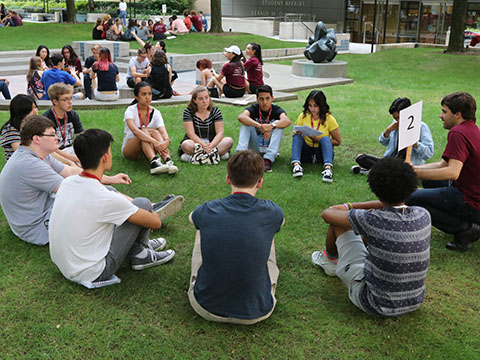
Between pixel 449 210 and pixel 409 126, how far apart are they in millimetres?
928

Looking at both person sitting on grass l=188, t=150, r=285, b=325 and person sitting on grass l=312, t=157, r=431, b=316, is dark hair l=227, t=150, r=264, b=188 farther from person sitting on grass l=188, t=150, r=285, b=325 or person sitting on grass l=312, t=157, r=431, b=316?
person sitting on grass l=312, t=157, r=431, b=316

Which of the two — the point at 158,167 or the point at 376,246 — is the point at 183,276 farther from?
the point at 158,167

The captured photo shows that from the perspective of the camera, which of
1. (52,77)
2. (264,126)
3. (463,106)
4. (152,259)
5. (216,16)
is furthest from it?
(216,16)

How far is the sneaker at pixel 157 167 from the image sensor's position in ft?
22.3

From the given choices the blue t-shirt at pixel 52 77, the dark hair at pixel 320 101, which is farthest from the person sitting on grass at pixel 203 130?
the blue t-shirt at pixel 52 77

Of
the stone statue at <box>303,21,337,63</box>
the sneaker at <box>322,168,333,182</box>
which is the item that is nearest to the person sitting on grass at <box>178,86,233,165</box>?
the sneaker at <box>322,168,333,182</box>

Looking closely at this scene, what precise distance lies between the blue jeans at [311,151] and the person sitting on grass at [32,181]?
9.91ft

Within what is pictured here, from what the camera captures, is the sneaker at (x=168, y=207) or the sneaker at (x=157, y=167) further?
the sneaker at (x=157, y=167)

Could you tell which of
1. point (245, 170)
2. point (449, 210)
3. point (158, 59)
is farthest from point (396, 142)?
point (158, 59)

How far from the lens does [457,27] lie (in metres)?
20.4

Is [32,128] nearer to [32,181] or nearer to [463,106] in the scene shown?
[32,181]

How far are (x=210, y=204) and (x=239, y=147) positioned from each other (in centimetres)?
370

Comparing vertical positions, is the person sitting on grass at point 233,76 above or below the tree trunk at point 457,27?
below

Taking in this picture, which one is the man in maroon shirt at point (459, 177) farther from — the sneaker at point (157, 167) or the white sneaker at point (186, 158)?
the white sneaker at point (186, 158)
